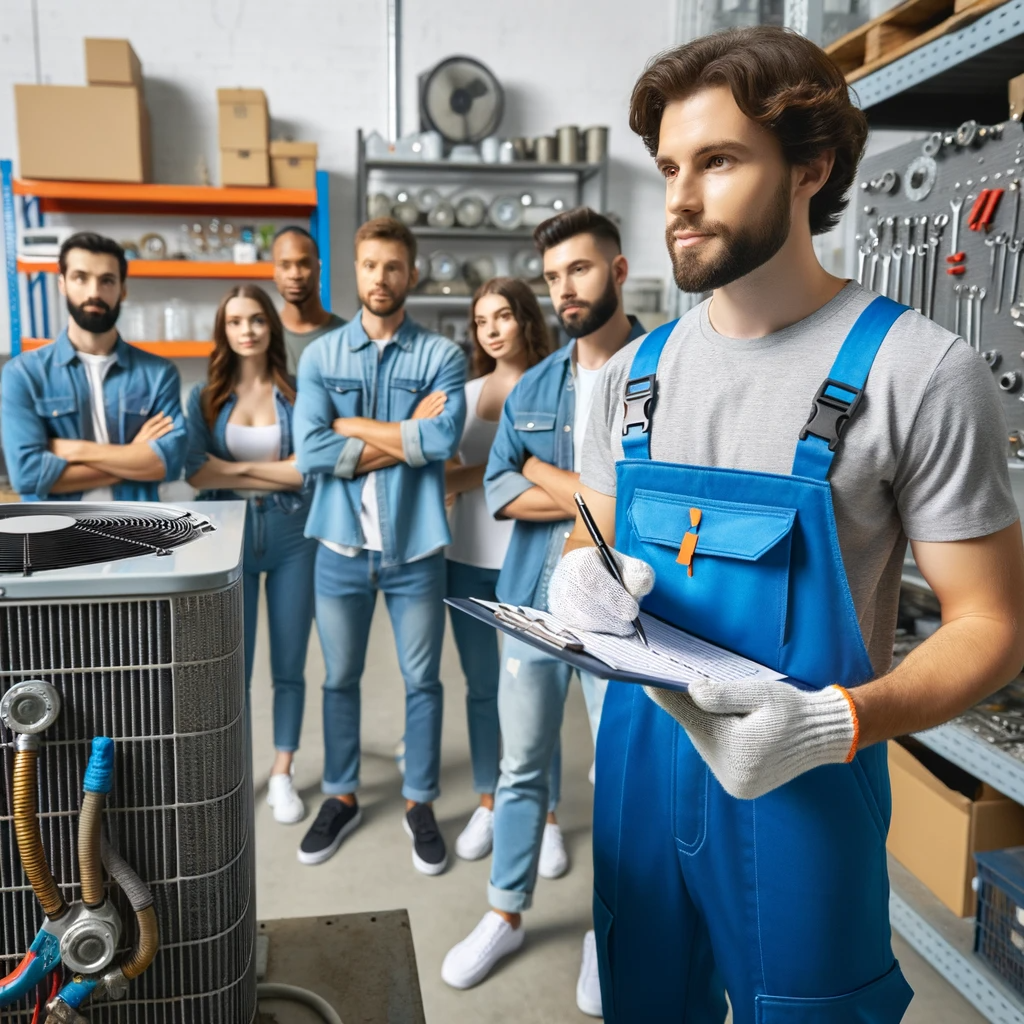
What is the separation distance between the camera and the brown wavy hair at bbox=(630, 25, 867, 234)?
1046 millimetres

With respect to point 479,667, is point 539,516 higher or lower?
higher

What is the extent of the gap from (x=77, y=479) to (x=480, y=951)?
165cm

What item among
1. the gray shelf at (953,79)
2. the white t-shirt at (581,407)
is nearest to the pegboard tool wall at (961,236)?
the gray shelf at (953,79)

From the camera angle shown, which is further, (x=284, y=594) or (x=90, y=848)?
(x=284, y=594)

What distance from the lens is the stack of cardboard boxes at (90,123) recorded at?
195 inches

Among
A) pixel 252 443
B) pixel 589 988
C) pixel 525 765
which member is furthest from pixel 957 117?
pixel 589 988

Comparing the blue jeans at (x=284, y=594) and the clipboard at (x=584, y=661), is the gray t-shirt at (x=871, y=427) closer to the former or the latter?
the clipboard at (x=584, y=661)

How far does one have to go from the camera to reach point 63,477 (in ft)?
8.58

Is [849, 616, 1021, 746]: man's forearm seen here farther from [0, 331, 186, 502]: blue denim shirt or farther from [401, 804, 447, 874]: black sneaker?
[0, 331, 186, 502]: blue denim shirt

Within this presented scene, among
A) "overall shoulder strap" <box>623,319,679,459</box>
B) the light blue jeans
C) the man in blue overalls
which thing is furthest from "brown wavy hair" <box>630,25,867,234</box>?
the light blue jeans

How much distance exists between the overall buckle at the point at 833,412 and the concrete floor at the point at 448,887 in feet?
5.07

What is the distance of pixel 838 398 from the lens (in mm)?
1055

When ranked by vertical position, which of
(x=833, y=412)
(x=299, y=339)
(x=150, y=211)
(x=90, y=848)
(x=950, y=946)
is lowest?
(x=950, y=946)

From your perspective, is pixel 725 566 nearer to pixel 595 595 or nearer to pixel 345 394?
pixel 595 595
